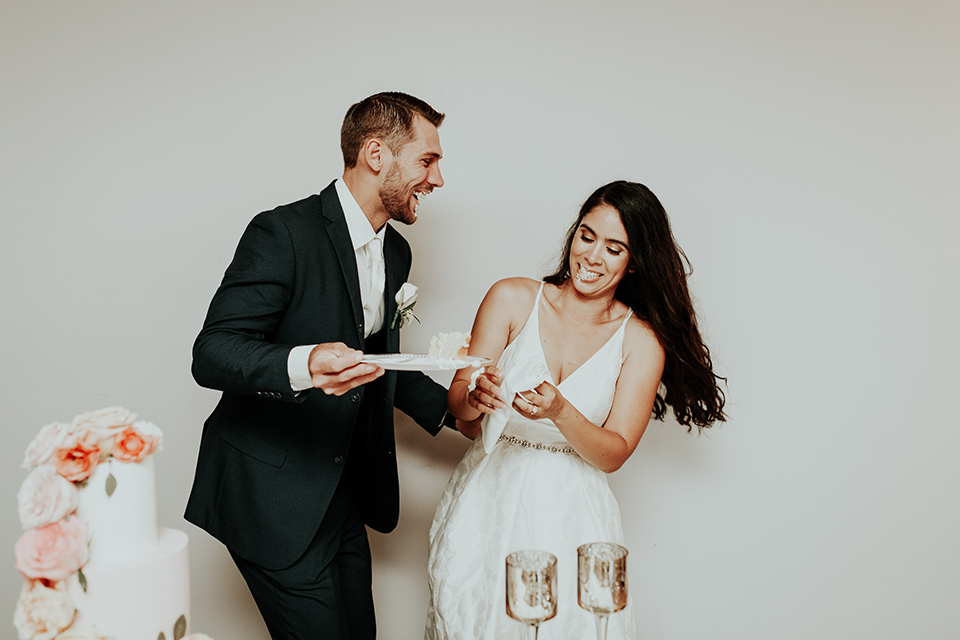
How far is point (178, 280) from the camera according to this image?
323 centimetres

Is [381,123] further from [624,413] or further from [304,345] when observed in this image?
[624,413]

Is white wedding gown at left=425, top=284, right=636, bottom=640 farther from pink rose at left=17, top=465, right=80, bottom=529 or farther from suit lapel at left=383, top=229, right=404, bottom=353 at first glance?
pink rose at left=17, top=465, right=80, bottom=529

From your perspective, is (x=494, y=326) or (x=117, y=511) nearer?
(x=117, y=511)

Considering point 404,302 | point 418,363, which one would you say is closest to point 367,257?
point 404,302

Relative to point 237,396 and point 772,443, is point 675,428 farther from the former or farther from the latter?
point 237,396

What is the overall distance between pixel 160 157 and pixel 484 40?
146 cm

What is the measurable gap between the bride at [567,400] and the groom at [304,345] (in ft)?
1.19

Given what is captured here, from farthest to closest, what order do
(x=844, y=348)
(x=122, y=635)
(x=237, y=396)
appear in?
1. (x=844, y=348)
2. (x=237, y=396)
3. (x=122, y=635)

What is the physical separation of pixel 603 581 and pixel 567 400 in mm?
1005

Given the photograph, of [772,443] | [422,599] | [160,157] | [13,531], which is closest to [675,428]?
[772,443]

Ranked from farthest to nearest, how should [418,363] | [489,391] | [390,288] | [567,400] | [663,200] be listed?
[663,200] < [390,288] < [567,400] < [489,391] < [418,363]

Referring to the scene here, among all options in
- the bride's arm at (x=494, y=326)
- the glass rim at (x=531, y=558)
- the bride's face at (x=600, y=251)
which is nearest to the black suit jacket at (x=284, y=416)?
the bride's arm at (x=494, y=326)

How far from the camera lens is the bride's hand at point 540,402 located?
2.12 meters

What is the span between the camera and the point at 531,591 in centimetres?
137
